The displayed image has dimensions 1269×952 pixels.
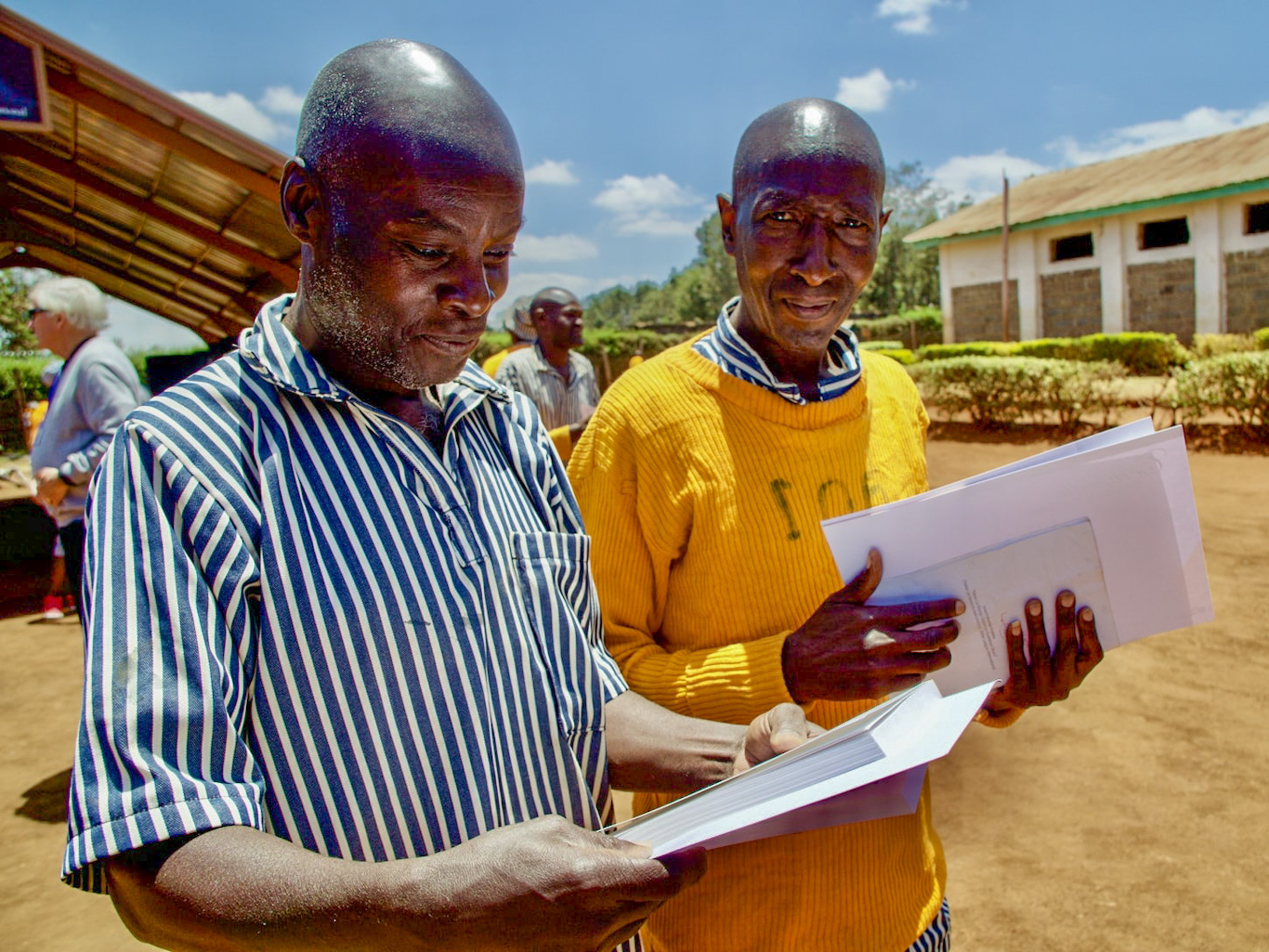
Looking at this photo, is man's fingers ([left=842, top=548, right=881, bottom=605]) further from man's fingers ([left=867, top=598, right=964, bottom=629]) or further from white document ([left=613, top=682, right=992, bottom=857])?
white document ([left=613, top=682, right=992, bottom=857])

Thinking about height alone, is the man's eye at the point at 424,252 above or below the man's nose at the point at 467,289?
above

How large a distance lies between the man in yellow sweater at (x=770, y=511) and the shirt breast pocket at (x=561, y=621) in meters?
0.35

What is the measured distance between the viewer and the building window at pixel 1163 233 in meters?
19.7

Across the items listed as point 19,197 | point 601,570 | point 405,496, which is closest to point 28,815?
point 601,570

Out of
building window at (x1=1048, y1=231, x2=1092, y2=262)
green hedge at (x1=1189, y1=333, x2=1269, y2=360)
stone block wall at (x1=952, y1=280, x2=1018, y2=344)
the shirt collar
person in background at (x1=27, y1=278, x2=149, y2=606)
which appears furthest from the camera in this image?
stone block wall at (x1=952, y1=280, x2=1018, y2=344)

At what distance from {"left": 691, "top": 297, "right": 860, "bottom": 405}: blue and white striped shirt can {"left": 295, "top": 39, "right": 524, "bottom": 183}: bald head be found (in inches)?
27.3

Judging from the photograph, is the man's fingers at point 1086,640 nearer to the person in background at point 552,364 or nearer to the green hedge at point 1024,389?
the person in background at point 552,364

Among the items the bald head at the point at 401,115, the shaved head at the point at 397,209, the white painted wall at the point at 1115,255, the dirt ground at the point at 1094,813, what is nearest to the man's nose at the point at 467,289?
the shaved head at the point at 397,209

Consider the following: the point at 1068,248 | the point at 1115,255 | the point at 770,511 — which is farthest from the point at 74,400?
the point at 1068,248

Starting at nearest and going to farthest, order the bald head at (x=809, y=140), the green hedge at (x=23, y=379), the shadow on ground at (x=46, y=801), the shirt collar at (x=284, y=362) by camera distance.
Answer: the shirt collar at (x=284, y=362), the bald head at (x=809, y=140), the shadow on ground at (x=46, y=801), the green hedge at (x=23, y=379)

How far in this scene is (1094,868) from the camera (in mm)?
3148

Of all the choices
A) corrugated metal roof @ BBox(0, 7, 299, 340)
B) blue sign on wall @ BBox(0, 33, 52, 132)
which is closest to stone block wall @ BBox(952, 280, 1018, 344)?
corrugated metal roof @ BBox(0, 7, 299, 340)

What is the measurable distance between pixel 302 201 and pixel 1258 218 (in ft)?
74.2

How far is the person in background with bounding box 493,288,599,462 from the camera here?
5.47 metres
